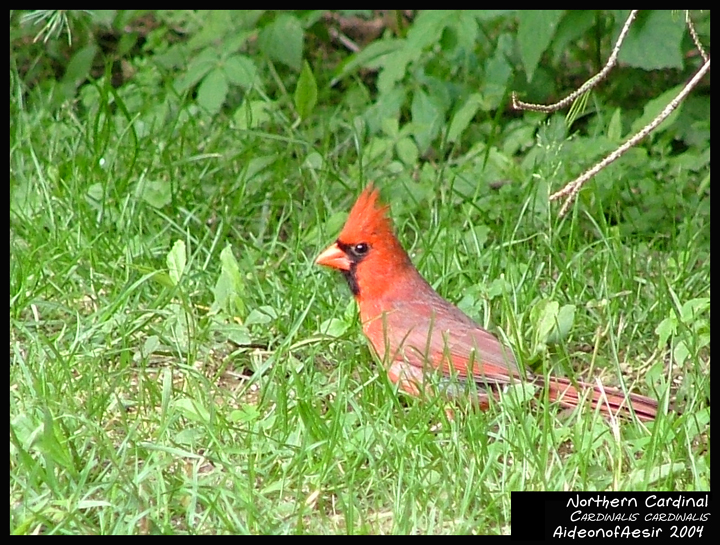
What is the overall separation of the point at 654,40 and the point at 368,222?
49.3 inches

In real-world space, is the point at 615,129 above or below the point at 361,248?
above

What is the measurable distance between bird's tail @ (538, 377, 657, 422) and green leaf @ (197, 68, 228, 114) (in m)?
1.87

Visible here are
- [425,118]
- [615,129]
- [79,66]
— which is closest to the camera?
[615,129]

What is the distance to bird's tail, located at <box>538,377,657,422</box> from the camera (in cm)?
306

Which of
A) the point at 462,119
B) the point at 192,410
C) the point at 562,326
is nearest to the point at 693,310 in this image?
the point at 562,326

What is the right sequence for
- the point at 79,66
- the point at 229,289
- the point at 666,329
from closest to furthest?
the point at 666,329 < the point at 229,289 < the point at 79,66

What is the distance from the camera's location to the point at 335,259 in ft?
12.2

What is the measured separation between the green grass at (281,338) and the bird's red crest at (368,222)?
220mm

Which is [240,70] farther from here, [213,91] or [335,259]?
[335,259]

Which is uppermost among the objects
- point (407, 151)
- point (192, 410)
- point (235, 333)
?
point (407, 151)

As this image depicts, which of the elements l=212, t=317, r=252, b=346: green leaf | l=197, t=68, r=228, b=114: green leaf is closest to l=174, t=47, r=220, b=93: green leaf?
l=197, t=68, r=228, b=114: green leaf

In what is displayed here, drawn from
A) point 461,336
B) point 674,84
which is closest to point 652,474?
point 461,336

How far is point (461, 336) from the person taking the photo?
11.4 ft

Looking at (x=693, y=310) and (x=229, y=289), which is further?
(x=229, y=289)
